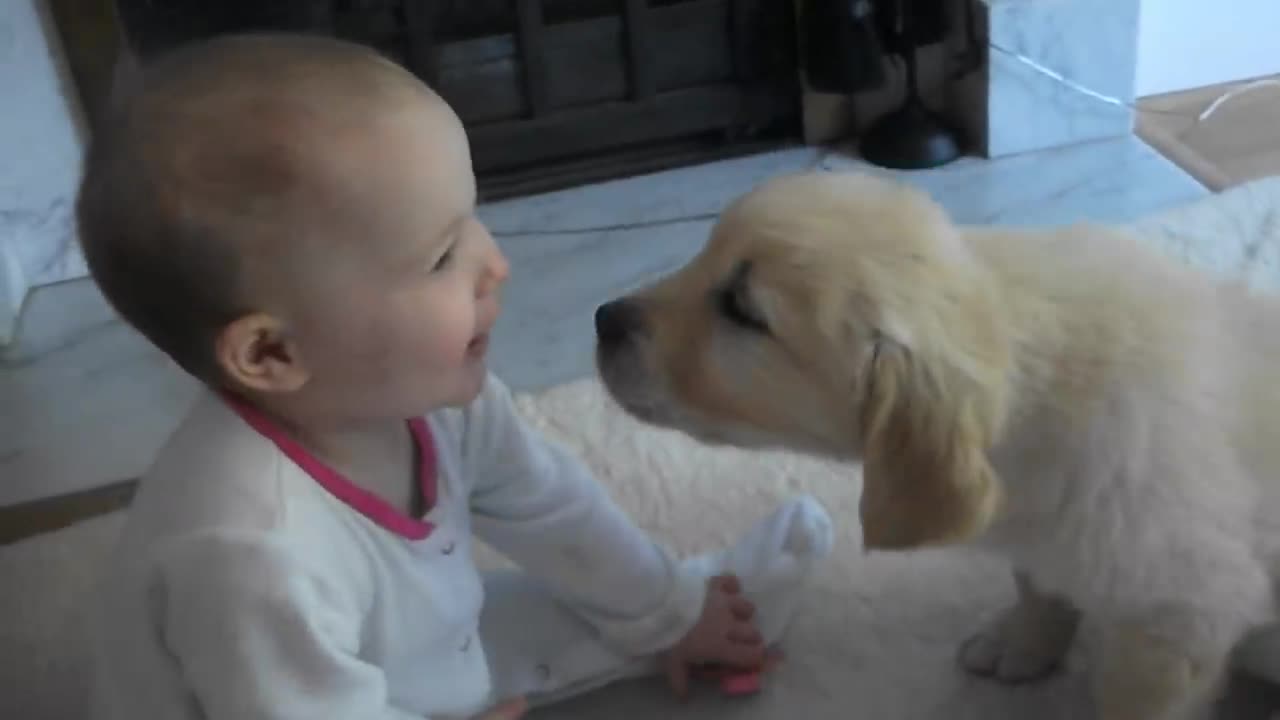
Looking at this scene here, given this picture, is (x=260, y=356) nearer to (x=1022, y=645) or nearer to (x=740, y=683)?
(x=740, y=683)

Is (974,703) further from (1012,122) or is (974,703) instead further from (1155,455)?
(1012,122)

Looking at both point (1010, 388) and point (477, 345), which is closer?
point (1010, 388)

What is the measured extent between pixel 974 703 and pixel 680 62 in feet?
4.55

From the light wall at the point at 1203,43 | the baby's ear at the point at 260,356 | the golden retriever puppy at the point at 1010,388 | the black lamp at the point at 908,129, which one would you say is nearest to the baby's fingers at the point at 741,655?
the golden retriever puppy at the point at 1010,388

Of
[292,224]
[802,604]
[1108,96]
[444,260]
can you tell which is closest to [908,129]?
[1108,96]

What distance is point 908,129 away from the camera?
2295 millimetres

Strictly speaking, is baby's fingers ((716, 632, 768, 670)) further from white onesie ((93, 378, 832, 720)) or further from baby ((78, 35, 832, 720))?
baby ((78, 35, 832, 720))

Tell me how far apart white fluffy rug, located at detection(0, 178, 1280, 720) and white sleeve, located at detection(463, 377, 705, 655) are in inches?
3.6

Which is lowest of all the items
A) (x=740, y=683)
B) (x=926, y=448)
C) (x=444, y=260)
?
(x=740, y=683)

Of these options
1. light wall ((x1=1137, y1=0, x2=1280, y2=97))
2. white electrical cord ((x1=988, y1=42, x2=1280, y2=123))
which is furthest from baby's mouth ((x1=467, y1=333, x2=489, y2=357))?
light wall ((x1=1137, y1=0, x2=1280, y2=97))

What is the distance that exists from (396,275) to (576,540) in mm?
391

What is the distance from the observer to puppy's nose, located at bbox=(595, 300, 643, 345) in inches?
42.7

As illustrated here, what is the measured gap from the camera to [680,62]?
2367mm

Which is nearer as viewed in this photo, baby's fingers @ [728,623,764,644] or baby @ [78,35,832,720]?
baby @ [78,35,832,720]
